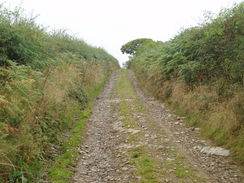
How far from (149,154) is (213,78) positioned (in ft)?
18.3

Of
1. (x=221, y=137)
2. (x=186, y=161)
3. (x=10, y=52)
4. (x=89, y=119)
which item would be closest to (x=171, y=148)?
(x=186, y=161)

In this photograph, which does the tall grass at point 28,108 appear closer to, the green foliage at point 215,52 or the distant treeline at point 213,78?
the distant treeline at point 213,78

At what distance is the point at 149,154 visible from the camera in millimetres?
6391

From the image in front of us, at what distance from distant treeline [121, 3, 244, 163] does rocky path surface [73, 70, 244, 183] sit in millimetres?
641

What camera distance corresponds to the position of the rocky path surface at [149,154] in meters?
5.24

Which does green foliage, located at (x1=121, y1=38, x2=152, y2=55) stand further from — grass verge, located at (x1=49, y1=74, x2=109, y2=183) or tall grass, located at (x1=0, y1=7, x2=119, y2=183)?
grass verge, located at (x1=49, y1=74, x2=109, y2=183)

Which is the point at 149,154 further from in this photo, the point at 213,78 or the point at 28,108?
the point at 213,78

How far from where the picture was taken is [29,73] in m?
8.29

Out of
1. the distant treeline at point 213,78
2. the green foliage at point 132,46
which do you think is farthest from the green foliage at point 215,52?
the green foliage at point 132,46

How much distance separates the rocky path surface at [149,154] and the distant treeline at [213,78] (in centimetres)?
64

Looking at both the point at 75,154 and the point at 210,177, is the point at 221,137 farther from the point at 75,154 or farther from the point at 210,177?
the point at 75,154

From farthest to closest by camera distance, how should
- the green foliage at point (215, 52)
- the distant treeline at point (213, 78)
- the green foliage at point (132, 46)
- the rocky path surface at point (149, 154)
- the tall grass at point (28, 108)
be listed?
the green foliage at point (132, 46)
the green foliage at point (215, 52)
the distant treeline at point (213, 78)
the rocky path surface at point (149, 154)
the tall grass at point (28, 108)

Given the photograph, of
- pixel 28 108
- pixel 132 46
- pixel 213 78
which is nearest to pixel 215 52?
pixel 213 78

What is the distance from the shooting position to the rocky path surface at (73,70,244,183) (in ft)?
17.2
